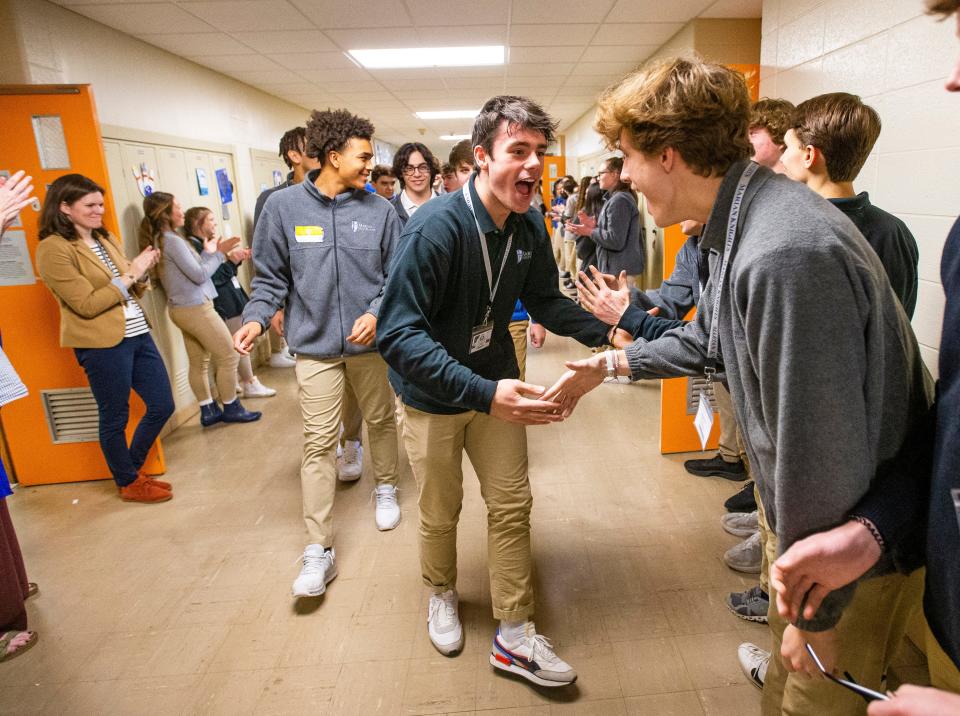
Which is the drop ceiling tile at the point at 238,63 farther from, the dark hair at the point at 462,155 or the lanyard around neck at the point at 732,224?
the lanyard around neck at the point at 732,224

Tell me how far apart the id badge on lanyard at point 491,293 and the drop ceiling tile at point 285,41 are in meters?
3.56

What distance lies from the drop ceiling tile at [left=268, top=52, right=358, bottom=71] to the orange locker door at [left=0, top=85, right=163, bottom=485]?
8.41ft

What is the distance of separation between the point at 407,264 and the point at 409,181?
7.35ft

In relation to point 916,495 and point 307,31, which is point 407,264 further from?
point 307,31

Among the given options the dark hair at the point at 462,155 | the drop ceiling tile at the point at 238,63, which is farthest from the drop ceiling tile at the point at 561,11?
the drop ceiling tile at the point at 238,63

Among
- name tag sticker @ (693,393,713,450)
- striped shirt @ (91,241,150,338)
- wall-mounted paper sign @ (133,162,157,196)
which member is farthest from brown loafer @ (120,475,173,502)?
name tag sticker @ (693,393,713,450)

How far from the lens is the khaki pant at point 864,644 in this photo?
102 cm

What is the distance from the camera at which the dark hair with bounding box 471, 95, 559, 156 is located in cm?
161

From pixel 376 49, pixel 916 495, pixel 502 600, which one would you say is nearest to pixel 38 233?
pixel 502 600

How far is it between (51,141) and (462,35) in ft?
10.1

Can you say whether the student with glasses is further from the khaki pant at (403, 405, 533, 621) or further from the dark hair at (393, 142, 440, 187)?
the khaki pant at (403, 405, 533, 621)

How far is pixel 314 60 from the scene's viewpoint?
17.6 ft

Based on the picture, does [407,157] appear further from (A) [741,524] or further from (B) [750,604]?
(B) [750,604]

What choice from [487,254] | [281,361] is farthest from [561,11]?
[281,361]
